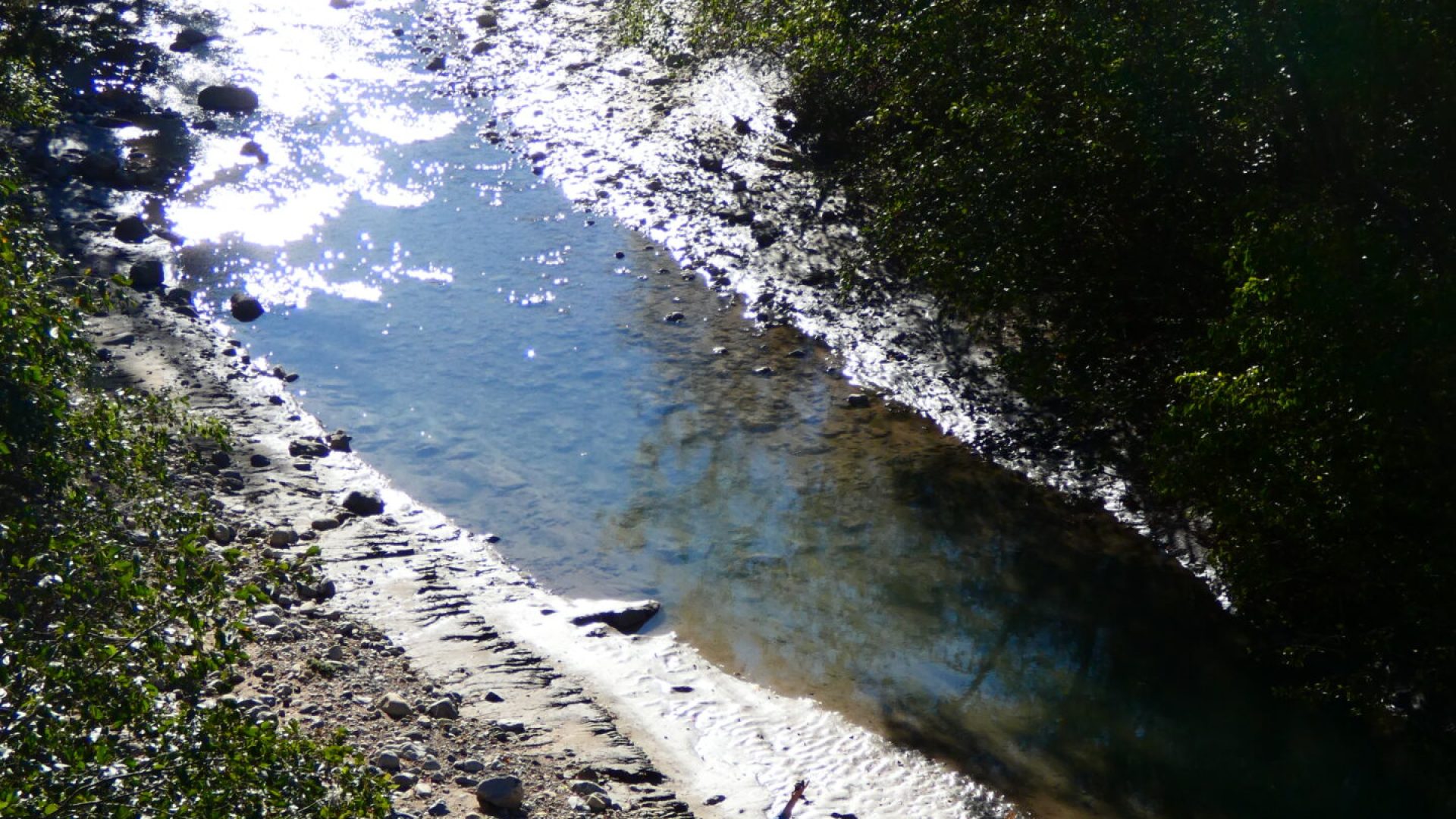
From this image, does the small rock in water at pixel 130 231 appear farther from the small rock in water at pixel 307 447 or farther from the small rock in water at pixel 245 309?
the small rock in water at pixel 307 447

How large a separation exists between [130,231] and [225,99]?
7.56m

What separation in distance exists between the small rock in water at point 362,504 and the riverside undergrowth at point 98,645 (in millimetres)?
6276

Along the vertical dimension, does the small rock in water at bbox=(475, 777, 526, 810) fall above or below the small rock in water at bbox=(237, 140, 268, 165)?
below

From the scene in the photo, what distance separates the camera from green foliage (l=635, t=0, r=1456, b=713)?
9.44m

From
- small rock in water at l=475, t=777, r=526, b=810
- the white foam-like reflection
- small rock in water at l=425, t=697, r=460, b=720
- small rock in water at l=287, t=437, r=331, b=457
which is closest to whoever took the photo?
small rock in water at l=475, t=777, r=526, b=810

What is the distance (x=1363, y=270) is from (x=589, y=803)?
727 centimetres

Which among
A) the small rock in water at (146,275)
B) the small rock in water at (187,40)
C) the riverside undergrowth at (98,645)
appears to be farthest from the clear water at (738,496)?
the small rock in water at (187,40)

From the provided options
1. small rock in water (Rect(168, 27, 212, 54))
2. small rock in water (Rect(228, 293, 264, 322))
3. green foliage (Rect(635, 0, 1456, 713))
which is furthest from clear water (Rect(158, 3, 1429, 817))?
small rock in water (Rect(168, 27, 212, 54))

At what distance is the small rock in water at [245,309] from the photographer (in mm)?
19031

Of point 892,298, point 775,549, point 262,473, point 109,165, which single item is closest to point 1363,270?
point 775,549

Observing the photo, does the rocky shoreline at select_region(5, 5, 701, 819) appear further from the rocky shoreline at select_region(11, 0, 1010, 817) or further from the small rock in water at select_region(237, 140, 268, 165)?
the small rock in water at select_region(237, 140, 268, 165)

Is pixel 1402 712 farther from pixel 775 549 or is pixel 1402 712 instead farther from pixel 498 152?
pixel 498 152

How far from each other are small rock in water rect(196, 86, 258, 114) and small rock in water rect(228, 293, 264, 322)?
975 cm

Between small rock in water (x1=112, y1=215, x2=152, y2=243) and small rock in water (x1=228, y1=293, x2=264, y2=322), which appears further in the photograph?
small rock in water (x1=112, y1=215, x2=152, y2=243)
